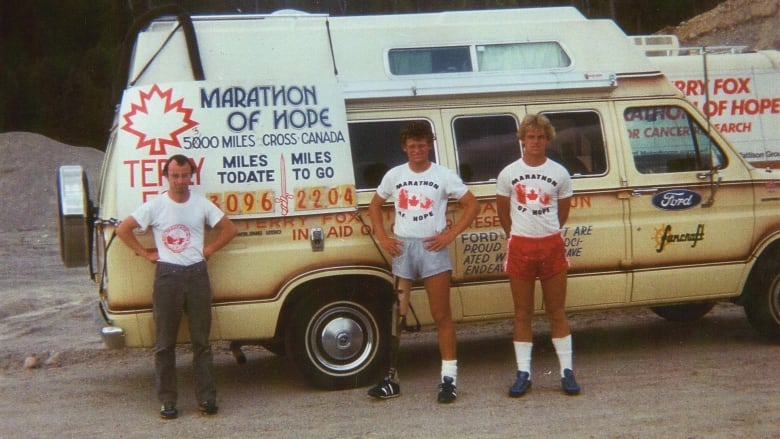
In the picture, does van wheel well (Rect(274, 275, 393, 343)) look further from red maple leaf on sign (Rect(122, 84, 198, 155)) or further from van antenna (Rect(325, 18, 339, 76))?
van antenna (Rect(325, 18, 339, 76))

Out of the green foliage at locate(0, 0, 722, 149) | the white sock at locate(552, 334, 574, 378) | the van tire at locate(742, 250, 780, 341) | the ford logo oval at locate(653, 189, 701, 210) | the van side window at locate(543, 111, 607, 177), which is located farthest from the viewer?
the green foliage at locate(0, 0, 722, 149)

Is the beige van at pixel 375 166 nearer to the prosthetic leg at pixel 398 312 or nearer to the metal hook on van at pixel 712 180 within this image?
the metal hook on van at pixel 712 180

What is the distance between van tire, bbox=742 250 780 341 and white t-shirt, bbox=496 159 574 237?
2.36 m

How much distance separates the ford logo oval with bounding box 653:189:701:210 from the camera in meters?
8.66

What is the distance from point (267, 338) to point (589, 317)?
4641 millimetres

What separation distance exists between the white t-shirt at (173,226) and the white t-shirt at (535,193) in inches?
81.8

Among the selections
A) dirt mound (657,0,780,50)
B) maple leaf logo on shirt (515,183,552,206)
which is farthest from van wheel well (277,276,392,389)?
dirt mound (657,0,780,50)

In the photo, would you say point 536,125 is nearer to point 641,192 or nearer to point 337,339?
point 641,192

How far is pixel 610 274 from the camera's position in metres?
8.52

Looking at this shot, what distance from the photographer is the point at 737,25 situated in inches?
986

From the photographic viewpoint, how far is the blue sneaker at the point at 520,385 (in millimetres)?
7676

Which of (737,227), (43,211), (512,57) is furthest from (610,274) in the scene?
(43,211)

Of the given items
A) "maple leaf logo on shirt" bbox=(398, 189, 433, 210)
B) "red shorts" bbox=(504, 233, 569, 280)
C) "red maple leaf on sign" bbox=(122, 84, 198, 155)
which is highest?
"red maple leaf on sign" bbox=(122, 84, 198, 155)

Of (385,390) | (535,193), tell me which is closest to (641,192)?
(535,193)
